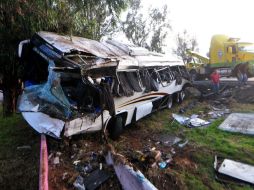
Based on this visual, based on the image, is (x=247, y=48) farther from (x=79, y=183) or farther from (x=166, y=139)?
(x=79, y=183)

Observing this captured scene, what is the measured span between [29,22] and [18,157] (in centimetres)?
436

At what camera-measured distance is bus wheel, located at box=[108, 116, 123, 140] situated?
26.4 feet

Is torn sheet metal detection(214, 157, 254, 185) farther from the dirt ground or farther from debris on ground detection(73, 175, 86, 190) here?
debris on ground detection(73, 175, 86, 190)

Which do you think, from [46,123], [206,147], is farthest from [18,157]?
[206,147]

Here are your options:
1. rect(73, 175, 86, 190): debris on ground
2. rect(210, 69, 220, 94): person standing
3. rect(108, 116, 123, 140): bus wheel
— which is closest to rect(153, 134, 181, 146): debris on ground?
rect(108, 116, 123, 140): bus wheel

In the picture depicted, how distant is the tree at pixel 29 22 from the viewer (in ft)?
28.5

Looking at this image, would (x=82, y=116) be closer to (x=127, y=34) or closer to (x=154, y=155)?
(x=154, y=155)

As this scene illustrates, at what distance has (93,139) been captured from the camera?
7.54 meters

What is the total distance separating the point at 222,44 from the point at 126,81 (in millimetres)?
13652

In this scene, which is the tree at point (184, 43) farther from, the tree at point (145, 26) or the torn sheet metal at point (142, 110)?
the torn sheet metal at point (142, 110)

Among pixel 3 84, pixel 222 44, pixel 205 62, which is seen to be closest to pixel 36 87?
pixel 3 84

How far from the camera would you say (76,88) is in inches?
270

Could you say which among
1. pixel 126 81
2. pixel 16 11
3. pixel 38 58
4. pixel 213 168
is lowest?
pixel 213 168

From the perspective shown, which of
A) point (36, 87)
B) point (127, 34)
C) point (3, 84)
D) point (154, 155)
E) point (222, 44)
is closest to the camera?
point (154, 155)
